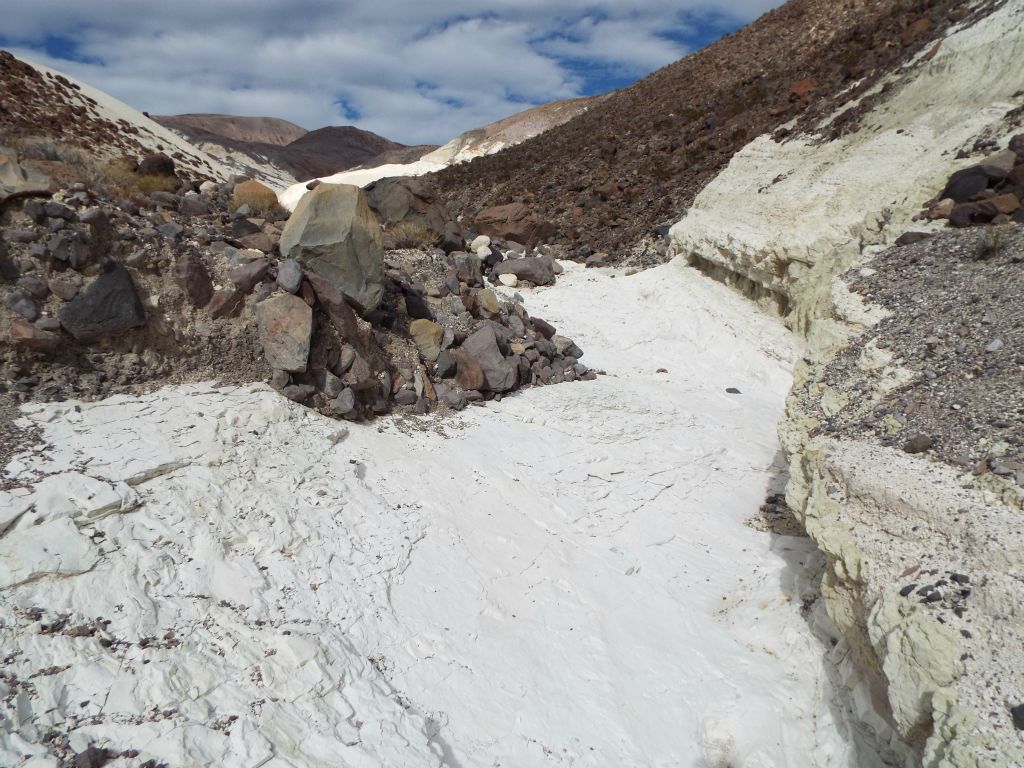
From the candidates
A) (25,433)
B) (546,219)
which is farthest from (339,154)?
(25,433)

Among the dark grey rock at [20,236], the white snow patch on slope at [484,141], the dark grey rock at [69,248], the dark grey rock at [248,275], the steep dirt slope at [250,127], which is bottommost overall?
the dark grey rock at [248,275]

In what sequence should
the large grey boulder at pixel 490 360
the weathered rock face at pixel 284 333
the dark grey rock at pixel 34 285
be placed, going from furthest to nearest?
1. the large grey boulder at pixel 490 360
2. the weathered rock face at pixel 284 333
3. the dark grey rock at pixel 34 285

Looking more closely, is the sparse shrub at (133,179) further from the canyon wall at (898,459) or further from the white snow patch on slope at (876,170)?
the white snow patch on slope at (876,170)

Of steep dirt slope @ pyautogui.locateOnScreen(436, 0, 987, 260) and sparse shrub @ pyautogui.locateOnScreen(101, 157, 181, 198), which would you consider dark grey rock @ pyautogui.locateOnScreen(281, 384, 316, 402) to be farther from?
steep dirt slope @ pyautogui.locateOnScreen(436, 0, 987, 260)

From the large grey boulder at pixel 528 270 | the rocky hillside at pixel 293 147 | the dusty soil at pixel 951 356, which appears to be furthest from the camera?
the rocky hillside at pixel 293 147

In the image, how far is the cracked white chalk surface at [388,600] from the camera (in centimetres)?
284

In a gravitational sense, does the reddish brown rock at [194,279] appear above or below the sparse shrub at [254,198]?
below

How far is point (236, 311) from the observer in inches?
214

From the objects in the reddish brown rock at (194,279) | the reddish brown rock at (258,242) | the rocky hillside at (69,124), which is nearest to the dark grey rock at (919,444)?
the reddish brown rock at (194,279)

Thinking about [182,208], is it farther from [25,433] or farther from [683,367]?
[683,367]

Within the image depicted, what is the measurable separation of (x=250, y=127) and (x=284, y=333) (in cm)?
8266

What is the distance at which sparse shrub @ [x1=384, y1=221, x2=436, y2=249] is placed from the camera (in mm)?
9008

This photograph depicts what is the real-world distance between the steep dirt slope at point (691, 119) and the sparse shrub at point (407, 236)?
16.8ft

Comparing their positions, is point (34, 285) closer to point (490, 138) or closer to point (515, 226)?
point (515, 226)
